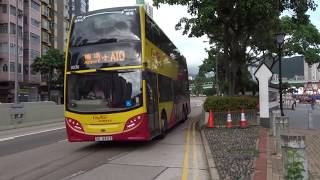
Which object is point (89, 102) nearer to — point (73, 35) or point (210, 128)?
point (73, 35)

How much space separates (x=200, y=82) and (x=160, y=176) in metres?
126

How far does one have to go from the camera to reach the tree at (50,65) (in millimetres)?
70938

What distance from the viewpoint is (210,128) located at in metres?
21.3

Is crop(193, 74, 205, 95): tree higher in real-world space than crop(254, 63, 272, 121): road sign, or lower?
higher

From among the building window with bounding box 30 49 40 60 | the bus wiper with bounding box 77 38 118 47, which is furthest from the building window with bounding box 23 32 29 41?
the bus wiper with bounding box 77 38 118 47

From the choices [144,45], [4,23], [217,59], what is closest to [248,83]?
[217,59]

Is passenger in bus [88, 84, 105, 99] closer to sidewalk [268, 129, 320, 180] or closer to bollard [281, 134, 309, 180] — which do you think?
sidewalk [268, 129, 320, 180]

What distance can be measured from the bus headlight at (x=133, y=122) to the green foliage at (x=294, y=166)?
22.7 feet

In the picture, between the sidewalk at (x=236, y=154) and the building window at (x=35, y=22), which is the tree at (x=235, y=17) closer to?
the sidewalk at (x=236, y=154)

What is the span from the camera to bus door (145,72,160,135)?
1514 cm

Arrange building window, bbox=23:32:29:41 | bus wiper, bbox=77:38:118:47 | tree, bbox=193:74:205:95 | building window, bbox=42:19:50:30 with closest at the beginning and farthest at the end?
bus wiper, bbox=77:38:118:47 → building window, bbox=23:32:29:41 → building window, bbox=42:19:50:30 → tree, bbox=193:74:205:95

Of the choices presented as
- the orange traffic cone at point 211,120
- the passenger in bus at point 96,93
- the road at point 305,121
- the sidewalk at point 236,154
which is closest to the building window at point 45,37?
the road at point 305,121

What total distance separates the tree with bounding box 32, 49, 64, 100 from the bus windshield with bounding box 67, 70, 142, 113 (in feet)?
188

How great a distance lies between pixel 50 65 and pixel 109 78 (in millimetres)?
57603
